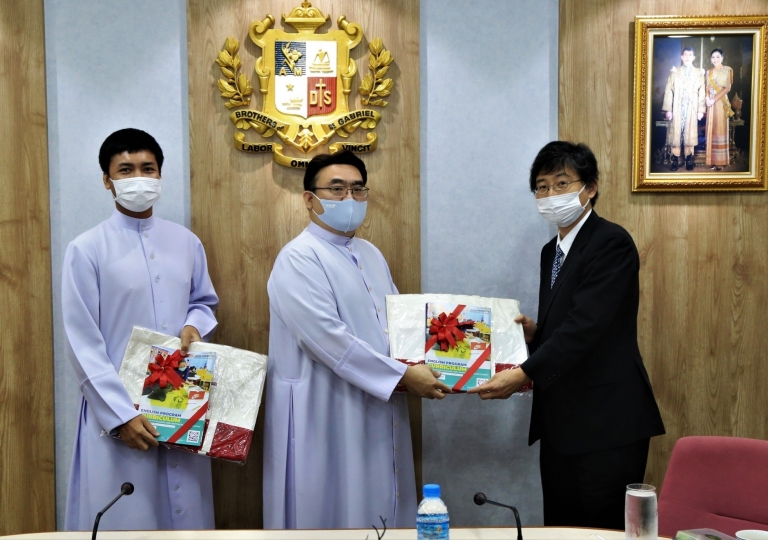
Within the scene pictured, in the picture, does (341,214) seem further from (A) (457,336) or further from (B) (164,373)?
(B) (164,373)

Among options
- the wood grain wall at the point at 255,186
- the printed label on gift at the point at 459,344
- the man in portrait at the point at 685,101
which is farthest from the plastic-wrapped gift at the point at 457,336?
the man in portrait at the point at 685,101

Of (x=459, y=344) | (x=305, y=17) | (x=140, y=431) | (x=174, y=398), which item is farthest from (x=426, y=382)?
(x=305, y=17)

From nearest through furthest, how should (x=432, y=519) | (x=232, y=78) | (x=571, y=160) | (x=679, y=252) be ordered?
(x=432, y=519), (x=571, y=160), (x=232, y=78), (x=679, y=252)

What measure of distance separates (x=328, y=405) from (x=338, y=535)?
1.06 m

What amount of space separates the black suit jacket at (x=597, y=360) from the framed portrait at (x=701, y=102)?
0.87 m

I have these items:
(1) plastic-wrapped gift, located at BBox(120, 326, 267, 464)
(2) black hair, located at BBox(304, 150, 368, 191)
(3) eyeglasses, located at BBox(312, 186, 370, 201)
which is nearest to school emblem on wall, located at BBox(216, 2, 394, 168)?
(2) black hair, located at BBox(304, 150, 368, 191)

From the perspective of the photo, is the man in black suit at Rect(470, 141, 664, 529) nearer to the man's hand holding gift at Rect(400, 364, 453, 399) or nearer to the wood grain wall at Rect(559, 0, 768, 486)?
the man's hand holding gift at Rect(400, 364, 453, 399)

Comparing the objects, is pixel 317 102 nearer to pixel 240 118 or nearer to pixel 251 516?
pixel 240 118

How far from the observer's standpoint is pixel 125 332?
2.60 metres

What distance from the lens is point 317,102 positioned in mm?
3135

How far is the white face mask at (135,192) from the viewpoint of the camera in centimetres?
262

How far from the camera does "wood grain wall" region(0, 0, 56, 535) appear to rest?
3.09m

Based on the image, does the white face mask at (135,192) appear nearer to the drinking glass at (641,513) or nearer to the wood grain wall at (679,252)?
the wood grain wall at (679,252)

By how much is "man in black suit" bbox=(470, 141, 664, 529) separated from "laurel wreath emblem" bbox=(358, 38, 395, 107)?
93 cm
